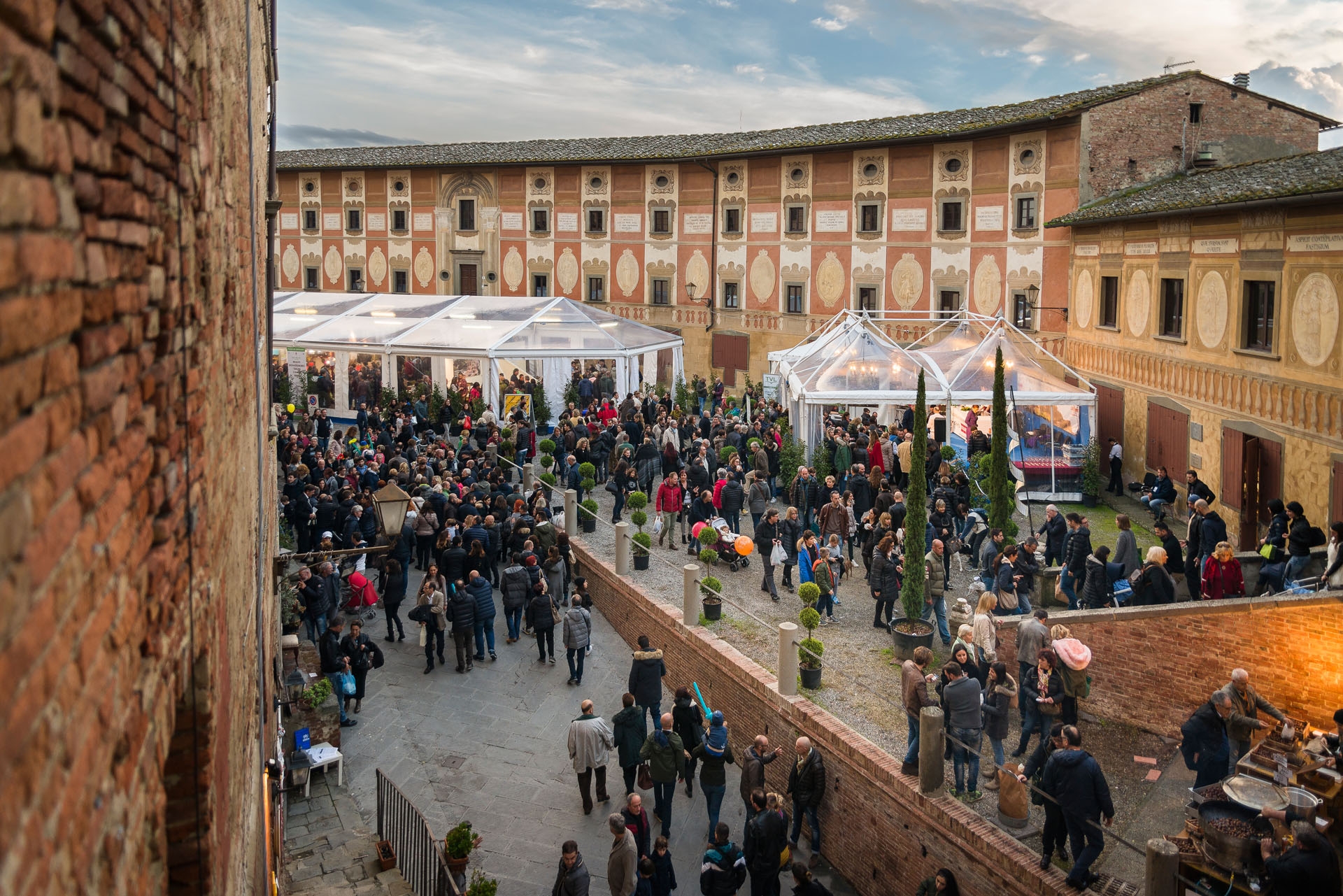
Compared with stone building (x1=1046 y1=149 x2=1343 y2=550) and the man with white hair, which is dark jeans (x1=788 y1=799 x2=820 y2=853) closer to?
the man with white hair

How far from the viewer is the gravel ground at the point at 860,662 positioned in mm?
10461

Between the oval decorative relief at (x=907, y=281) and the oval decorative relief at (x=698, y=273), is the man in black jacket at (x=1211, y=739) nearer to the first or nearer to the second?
the oval decorative relief at (x=907, y=281)

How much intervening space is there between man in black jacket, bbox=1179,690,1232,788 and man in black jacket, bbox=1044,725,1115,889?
1373 millimetres

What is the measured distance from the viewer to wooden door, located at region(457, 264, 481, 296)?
133ft

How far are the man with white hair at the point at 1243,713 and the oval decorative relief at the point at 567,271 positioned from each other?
31.3 metres

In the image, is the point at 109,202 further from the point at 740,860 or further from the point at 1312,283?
the point at 1312,283

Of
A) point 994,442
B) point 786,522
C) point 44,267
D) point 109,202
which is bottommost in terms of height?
point 786,522

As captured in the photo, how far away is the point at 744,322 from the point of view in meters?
34.8

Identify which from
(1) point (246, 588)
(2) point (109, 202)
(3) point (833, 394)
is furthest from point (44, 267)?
(3) point (833, 394)

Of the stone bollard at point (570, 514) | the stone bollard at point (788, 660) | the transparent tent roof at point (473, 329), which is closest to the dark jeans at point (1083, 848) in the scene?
the stone bollard at point (788, 660)

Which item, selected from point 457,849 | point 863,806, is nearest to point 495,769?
point 457,849

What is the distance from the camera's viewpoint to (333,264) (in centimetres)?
4366

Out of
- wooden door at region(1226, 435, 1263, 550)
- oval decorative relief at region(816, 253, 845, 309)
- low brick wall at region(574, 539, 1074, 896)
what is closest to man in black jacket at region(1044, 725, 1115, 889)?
low brick wall at region(574, 539, 1074, 896)

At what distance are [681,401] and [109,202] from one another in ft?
88.8
